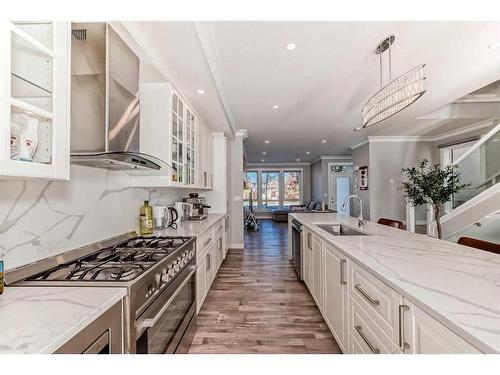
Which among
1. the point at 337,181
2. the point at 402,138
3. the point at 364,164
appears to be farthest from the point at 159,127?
the point at 337,181

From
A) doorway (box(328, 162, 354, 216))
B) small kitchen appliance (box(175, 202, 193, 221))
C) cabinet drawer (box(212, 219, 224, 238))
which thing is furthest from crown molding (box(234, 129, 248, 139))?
doorway (box(328, 162, 354, 216))

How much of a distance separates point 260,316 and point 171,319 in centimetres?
117

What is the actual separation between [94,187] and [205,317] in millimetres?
1608

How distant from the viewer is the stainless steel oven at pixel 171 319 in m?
1.04

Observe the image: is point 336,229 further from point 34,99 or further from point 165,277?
point 34,99

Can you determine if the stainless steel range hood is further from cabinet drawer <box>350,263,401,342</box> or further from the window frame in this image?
the window frame

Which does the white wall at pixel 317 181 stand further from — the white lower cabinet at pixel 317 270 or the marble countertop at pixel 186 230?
the marble countertop at pixel 186 230

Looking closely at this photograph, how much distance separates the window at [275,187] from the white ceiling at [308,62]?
279 inches

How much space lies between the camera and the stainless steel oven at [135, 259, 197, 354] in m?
1.04

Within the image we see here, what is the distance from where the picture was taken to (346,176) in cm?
926

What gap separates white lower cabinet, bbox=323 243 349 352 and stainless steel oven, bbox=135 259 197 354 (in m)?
1.14

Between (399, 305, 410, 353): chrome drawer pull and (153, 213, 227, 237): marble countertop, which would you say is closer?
(399, 305, 410, 353): chrome drawer pull

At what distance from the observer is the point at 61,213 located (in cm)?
136
